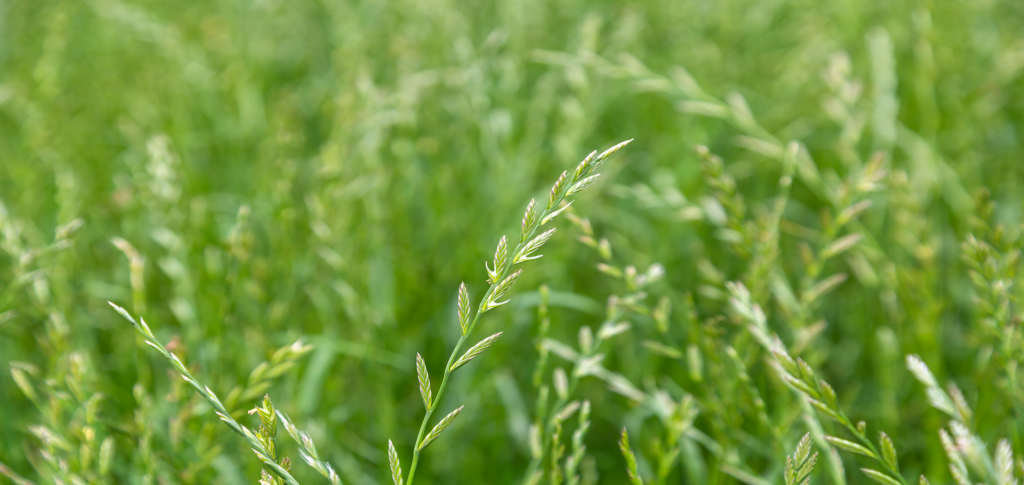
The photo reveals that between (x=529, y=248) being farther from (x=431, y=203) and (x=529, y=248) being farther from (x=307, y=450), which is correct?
(x=431, y=203)

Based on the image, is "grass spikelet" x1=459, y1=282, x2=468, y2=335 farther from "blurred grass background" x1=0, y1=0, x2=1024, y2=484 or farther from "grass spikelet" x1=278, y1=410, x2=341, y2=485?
"blurred grass background" x1=0, y1=0, x2=1024, y2=484

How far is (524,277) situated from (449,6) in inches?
40.4

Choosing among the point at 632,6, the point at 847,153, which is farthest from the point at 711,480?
the point at 632,6

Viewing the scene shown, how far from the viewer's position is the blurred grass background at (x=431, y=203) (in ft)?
4.72

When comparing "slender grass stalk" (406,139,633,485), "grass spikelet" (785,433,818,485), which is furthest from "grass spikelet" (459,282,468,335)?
"grass spikelet" (785,433,818,485)

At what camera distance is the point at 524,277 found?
1791mm

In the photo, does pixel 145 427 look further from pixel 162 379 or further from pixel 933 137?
pixel 933 137

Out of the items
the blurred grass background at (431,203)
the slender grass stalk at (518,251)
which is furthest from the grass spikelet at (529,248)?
the blurred grass background at (431,203)

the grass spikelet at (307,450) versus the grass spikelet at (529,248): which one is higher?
the grass spikelet at (529,248)

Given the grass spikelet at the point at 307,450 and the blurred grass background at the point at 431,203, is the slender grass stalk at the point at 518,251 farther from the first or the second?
the blurred grass background at the point at 431,203

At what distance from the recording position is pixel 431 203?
2.03 metres

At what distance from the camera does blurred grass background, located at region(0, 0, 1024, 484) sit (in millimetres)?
1438

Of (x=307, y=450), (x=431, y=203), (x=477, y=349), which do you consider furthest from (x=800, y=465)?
(x=431, y=203)

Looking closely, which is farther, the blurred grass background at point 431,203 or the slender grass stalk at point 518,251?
the blurred grass background at point 431,203
